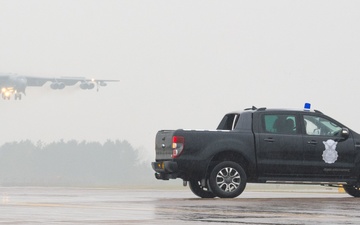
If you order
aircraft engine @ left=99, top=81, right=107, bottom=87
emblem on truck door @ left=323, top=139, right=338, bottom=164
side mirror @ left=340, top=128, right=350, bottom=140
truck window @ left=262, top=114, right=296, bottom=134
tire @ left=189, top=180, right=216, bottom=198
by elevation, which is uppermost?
aircraft engine @ left=99, top=81, right=107, bottom=87

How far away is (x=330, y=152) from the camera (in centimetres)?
1962

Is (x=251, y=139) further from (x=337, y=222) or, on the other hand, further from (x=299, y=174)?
(x=337, y=222)

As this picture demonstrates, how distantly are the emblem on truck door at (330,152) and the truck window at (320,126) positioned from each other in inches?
8.7

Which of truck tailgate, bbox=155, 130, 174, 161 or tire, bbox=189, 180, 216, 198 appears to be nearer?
truck tailgate, bbox=155, 130, 174, 161

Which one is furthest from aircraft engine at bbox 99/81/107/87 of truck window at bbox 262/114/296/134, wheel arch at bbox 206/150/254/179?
wheel arch at bbox 206/150/254/179

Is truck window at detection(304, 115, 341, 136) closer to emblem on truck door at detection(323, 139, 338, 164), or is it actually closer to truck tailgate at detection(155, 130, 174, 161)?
emblem on truck door at detection(323, 139, 338, 164)

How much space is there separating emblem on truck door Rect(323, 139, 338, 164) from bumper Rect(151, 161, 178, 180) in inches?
107

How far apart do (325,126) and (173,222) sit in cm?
833

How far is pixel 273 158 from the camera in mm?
19469

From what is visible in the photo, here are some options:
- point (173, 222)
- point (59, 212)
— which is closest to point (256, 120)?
point (59, 212)

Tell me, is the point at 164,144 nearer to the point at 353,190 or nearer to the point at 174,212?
the point at 353,190

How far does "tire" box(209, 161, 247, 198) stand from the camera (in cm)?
1923

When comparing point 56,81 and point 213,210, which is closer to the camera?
point 213,210

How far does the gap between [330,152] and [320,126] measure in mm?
544
